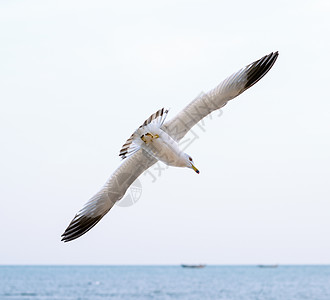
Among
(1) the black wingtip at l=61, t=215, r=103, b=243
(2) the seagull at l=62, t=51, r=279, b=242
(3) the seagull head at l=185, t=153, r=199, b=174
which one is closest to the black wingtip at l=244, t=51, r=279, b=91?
(2) the seagull at l=62, t=51, r=279, b=242

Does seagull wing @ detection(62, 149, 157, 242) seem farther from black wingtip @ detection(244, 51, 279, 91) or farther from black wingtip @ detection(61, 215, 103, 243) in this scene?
black wingtip @ detection(244, 51, 279, 91)

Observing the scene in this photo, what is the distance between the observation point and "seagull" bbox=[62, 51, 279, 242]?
9836 mm

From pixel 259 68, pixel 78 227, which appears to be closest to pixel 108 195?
pixel 78 227

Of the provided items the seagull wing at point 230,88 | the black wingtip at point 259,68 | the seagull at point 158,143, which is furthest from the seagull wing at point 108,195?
the black wingtip at point 259,68

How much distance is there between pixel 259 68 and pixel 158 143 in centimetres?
214

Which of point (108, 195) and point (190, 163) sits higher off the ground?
point (190, 163)

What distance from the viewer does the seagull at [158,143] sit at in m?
9.84

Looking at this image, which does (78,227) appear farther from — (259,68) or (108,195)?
(259,68)

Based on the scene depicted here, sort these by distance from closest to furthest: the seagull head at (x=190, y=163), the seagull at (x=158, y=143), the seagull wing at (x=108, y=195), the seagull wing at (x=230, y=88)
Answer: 1. the seagull at (x=158, y=143)
2. the seagull wing at (x=230, y=88)
3. the seagull head at (x=190, y=163)
4. the seagull wing at (x=108, y=195)

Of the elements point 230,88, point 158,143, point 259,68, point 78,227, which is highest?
point 259,68

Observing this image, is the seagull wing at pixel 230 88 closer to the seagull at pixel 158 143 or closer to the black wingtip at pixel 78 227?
the seagull at pixel 158 143

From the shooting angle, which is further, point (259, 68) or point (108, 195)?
point (108, 195)

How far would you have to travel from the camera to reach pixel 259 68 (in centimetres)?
1005

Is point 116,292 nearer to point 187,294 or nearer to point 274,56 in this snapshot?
point 187,294
